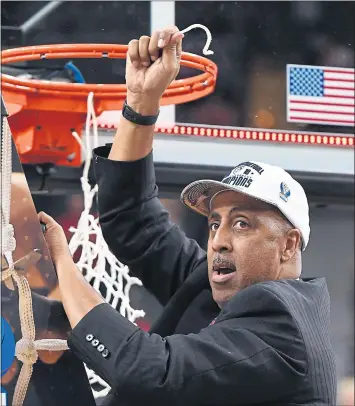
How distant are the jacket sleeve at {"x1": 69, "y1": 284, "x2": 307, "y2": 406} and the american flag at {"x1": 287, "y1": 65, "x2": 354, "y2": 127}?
8.32ft

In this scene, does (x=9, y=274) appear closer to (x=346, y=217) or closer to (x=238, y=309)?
(x=238, y=309)

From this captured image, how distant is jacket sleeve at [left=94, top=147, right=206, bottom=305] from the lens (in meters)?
2.59

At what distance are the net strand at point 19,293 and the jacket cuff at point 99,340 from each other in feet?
0.32

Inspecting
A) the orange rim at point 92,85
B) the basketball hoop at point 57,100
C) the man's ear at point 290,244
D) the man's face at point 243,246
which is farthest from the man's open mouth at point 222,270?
the basketball hoop at point 57,100

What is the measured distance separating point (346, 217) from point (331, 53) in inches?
28.6

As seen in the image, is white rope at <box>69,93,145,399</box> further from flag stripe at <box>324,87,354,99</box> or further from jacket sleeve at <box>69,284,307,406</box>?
jacket sleeve at <box>69,284,307,406</box>

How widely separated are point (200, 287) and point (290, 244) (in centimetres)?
42

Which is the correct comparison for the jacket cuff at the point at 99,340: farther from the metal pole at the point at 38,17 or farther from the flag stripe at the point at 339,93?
the flag stripe at the point at 339,93

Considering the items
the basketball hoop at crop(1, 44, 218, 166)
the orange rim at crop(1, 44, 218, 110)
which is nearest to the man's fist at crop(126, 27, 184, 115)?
the orange rim at crop(1, 44, 218, 110)

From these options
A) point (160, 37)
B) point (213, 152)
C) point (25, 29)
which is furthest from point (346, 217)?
point (160, 37)

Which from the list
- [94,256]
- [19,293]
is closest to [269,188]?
[19,293]

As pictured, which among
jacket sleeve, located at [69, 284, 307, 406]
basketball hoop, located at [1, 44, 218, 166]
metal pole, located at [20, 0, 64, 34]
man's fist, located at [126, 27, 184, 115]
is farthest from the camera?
metal pole, located at [20, 0, 64, 34]

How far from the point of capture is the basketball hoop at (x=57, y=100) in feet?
12.0

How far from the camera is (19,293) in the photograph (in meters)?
1.87
